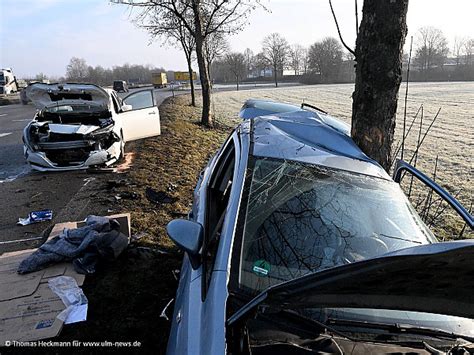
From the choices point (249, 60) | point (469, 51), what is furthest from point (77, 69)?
point (469, 51)

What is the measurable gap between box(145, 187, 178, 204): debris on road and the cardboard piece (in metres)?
2.32

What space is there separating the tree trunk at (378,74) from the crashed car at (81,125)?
530cm

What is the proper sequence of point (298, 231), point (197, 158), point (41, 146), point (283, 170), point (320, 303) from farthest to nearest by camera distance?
point (197, 158)
point (41, 146)
point (283, 170)
point (298, 231)
point (320, 303)

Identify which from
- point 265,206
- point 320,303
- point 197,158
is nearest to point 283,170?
point 265,206

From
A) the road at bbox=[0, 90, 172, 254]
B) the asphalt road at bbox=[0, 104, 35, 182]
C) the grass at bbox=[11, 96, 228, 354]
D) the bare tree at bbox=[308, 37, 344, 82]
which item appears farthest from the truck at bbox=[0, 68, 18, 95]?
the bare tree at bbox=[308, 37, 344, 82]

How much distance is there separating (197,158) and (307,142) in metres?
6.43

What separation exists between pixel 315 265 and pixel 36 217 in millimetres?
4535

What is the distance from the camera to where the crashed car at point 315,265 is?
1.08 meters

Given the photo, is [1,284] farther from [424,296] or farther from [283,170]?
[424,296]

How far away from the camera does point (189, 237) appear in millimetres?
1914

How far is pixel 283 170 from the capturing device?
2.35m

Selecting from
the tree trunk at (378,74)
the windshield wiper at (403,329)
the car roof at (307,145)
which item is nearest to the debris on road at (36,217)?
the car roof at (307,145)

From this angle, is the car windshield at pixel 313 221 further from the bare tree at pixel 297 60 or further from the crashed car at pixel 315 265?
the bare tree at pixel 297 60

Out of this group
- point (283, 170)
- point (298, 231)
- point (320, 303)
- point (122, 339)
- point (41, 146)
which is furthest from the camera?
point (41, 146)
